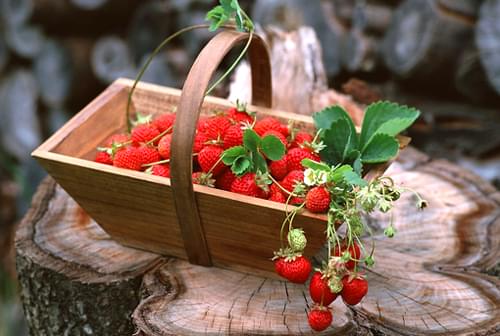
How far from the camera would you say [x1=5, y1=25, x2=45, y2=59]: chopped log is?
257 cm

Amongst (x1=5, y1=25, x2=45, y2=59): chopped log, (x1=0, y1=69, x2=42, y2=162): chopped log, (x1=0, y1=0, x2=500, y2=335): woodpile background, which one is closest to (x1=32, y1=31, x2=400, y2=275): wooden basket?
(x1=0, y1=0, x2=500, y2=335): woodpile background

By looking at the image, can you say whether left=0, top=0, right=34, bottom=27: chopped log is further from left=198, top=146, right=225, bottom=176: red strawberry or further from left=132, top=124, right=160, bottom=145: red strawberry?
left=198, top=146, right=225, bottom=176: red strawberry

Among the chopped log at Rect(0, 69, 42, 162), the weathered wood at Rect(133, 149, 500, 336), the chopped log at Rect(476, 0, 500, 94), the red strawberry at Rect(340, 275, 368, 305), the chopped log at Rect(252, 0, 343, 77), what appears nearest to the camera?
the red strawberry at Rect(340, 275, 368, 305)

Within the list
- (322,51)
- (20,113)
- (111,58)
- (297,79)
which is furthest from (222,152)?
(20,113)

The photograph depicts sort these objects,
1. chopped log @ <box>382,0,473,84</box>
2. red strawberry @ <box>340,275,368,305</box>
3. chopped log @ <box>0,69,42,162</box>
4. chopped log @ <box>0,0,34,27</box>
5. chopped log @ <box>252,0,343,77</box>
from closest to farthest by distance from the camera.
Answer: red strawberry @ <box>340,275,368,305</box>, chopped log @ <box>382,0,473,84</box>, chopped log @ <box>252,0,343,77</box>, chopped log @ <box>0,0,34,27</box>, chopped log @ <box>0,69,42,162</box>

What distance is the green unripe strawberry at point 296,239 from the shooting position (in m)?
1.08

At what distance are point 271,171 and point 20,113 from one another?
5.84 feet

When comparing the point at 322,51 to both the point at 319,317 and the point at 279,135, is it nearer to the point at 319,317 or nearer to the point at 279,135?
the point at 279,135

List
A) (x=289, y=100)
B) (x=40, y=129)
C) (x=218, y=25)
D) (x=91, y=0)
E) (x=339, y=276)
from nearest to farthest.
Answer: (x=339, y=276), (x=218, y=25), (x=289, y=100), (x=91, y=0), (x=40, y=129)

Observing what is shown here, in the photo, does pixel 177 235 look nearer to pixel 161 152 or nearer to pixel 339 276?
pixel 161 152

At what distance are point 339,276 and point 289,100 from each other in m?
0.77

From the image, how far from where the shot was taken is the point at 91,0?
7.68 ft

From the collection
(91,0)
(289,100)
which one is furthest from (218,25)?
(91,0)

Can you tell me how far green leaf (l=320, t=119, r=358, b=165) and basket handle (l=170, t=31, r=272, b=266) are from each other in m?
0.21
